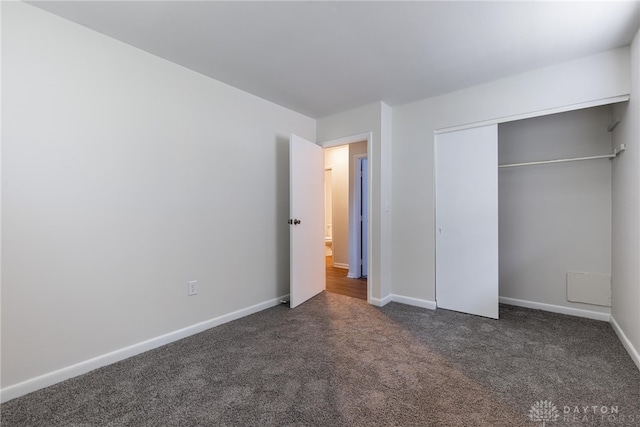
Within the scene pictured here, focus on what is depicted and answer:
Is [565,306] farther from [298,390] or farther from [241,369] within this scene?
[241,369]

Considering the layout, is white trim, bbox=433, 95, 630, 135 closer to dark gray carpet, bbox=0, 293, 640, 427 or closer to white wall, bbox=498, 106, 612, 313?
white wall, bbox=498, 106, 612, 313

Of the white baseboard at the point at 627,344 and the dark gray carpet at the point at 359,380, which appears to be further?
the white baseboard at the point at 627,344

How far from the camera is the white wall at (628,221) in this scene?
Answer: 191 cm

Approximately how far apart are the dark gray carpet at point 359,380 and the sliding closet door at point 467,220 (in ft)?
1.32

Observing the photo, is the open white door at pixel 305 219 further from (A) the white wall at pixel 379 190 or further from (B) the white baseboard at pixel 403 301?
(B) the white baseboard at pixel 403 301

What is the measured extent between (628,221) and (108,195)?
12.6ft

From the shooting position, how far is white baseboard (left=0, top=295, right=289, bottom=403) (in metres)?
1.61

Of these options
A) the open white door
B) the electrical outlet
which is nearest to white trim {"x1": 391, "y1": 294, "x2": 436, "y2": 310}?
the open white door

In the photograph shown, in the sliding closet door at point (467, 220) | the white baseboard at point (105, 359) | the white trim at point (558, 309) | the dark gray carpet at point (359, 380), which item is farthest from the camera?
the sliding closet door at point (467, 220)

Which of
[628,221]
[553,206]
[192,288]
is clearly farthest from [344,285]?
Answer: [628,221]

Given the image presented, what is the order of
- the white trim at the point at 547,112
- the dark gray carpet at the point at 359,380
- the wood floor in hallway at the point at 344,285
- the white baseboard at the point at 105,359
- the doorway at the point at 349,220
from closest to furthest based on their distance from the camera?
the dark gray carpet at the point at 359,380 → the white baseboard at the point at 105,359 → the white trim at the point at 547,112 → the wood floor in hallway at the point at 344,285 → the doorway at the point at 349,220

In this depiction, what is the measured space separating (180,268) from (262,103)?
74.3 inches

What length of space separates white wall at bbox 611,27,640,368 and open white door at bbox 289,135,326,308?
2.70m

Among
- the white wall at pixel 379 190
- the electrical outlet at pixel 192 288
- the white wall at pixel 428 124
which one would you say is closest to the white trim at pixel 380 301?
the white wall at pixel 379 190
